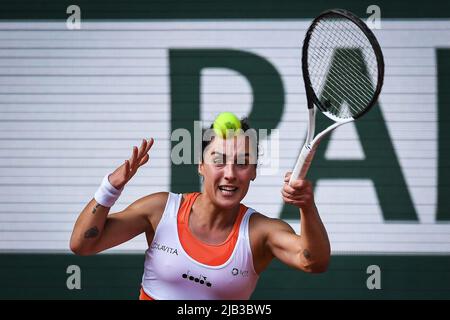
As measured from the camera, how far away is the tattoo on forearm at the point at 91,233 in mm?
4180

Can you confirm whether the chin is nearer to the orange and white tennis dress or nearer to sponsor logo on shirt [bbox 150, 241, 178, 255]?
the orange and white tennis dress

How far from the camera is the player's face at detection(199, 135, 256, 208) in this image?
13.9 feet

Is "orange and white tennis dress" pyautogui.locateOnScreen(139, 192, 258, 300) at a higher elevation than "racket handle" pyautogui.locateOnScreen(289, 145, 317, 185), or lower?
lower

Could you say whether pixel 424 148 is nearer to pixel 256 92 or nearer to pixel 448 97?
pixel 448 97

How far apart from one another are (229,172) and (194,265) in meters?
0.50

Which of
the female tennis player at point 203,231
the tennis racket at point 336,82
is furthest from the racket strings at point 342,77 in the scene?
the female tennis player at point 203,231

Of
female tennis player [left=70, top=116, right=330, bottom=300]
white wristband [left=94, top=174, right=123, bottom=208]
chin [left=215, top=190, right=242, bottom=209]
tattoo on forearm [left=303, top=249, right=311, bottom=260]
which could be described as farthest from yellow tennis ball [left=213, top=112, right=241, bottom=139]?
tattoo on forearm [left=303, top=249, right=311, bottom=260]

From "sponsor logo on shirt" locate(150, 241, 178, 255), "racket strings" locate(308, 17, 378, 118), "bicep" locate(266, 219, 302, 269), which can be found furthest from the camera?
"racket strings" locate(308, 17, 378, 118)

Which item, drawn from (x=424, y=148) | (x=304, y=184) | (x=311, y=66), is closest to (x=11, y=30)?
(x=311, y=66)

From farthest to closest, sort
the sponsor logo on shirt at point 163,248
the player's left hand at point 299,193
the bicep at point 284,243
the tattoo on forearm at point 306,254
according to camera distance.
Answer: the sponsor logo on shirt at point 163,248 → the bicep at point 284,243 → the tattoo on forearm at point 306,254 → the player's left hand at point 299,193

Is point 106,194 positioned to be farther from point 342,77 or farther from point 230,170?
point 342,77

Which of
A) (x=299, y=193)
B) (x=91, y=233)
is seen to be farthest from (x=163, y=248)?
(x=299, y=193)

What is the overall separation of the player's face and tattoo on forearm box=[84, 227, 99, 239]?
1.94ft

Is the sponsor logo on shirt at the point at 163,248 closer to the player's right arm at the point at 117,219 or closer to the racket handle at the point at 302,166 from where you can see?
the player's right arm at the point at 117,219
